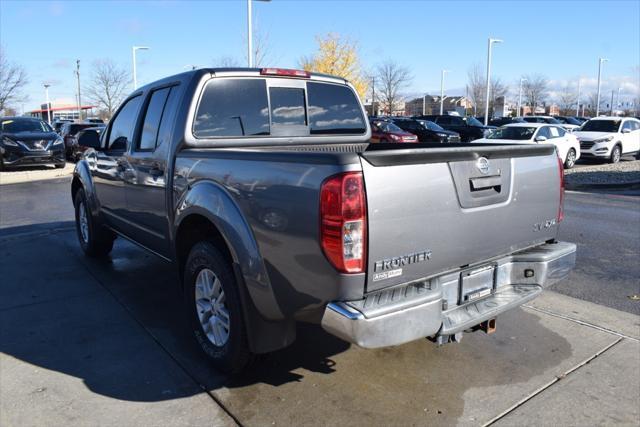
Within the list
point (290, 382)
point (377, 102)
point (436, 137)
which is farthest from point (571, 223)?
point (377, 102)

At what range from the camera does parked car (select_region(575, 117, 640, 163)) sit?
64.6ft

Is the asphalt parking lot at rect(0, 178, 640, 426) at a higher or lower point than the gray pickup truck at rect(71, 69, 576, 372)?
lower

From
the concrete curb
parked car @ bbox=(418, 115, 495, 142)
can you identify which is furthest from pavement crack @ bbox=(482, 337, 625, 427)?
parked car @ bbox=(418, 115, 495, 142)

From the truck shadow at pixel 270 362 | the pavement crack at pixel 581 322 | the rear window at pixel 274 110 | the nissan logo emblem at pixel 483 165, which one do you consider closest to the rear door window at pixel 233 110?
the rear window at pixel 274 110

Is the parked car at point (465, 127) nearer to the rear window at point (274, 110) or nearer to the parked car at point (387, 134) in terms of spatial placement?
the parked car at point (387, 134)

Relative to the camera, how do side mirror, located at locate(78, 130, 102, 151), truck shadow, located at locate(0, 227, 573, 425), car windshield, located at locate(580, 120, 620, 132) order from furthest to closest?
car windshield, located at locate(580, 120, 620, 132)
side mirror, located at locate(78, 130, 102, 151)
truck shadow, located at locate(0, 227, 573, 425)

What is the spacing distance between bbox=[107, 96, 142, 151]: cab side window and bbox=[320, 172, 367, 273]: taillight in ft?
9.60

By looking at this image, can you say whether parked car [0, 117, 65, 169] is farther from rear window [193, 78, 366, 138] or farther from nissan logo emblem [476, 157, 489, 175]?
nissan logo emblem [476, 157, 489, 175]

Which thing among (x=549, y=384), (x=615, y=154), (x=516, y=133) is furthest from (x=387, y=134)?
(x=549, y=384)

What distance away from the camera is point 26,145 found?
1673cm

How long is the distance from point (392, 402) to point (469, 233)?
3.65ft

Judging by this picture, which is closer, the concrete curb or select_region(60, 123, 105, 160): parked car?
the concrete curb

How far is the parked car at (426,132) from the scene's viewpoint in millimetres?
25131

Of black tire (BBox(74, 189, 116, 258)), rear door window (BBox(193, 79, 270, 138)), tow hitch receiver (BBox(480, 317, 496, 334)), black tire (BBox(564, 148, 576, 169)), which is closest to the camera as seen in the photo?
tow hitch receiver (BBox(480, 317, 496, 334))
